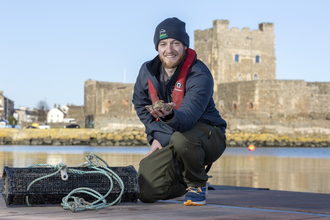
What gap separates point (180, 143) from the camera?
2.82 meters

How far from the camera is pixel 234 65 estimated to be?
3856cm

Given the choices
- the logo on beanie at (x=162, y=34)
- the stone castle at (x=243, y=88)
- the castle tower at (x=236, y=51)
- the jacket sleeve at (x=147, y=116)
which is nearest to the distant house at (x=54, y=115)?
the stone castle at (x=243, y=88)

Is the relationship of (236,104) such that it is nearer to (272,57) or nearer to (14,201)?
(272,57)

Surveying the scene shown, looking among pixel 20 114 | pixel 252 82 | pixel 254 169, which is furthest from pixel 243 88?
pixel 20 114

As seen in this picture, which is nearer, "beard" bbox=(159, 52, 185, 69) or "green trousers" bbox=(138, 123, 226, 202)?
"green trousers" bbox=(138, 123, 226, 202)

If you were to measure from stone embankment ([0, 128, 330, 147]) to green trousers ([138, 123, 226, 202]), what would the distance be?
83.3 ft

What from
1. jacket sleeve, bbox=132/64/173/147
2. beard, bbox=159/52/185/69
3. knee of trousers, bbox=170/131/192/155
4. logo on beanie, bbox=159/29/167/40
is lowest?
knee of trousers, bbox=170/131/192/155

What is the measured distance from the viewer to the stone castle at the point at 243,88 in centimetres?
3359

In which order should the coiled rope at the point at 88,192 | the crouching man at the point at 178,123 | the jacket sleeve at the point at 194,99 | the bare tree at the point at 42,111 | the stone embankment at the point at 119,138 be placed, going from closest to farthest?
the coiled rope at the point at 88,192
the jacket sleeve at the point at 194,99
the crouching man at the point at 178,123
the stone embankment at the point at 119,138
the bare tree at the point at 42,111

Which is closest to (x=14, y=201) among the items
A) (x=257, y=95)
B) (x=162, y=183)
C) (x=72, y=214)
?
(x=72, y=214)

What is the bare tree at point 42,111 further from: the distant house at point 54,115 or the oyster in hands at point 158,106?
the oyster in hands at point 158,106

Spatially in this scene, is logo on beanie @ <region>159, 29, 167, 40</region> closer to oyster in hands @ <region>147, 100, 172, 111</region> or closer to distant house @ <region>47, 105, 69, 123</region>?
oyster in hands @ <region>147, 100, 172, 111</region>

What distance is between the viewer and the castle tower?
38000 millimetres

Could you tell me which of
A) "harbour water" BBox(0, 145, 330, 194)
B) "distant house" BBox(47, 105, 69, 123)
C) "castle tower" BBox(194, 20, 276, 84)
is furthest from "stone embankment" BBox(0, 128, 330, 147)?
"distant house" BBox(47, 105, 69, 123)
